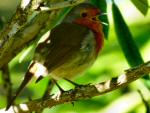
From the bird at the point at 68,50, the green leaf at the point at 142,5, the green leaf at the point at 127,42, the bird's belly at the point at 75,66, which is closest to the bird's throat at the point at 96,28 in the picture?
the bird at the point at 68,50

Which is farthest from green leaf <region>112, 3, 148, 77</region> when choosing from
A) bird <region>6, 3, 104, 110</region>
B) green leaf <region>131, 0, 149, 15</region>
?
bird <region>6, 3, 104, 110</region>

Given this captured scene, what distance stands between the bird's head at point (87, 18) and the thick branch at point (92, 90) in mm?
1036

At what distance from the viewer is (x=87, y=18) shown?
A: 426 cm

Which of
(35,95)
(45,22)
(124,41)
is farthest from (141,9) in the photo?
(35,95)

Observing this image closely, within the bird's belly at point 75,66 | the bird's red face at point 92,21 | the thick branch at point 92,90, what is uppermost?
the bird's red face at point 92,21

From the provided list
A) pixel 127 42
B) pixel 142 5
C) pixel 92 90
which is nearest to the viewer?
pixel 92 90

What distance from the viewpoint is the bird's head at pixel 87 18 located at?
13.4 feet

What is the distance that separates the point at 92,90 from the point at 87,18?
4.70 feet

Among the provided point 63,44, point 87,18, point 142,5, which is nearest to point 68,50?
point 63,44

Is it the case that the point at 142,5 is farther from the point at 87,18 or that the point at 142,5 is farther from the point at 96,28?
the point at 87,18

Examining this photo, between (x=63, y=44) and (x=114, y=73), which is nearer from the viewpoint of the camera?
(x=63, y=44)

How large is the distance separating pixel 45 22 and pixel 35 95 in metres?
1.80

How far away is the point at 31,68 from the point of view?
351cm

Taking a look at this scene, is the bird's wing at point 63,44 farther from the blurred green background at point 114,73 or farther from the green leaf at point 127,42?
the green leaf at point 127,42
